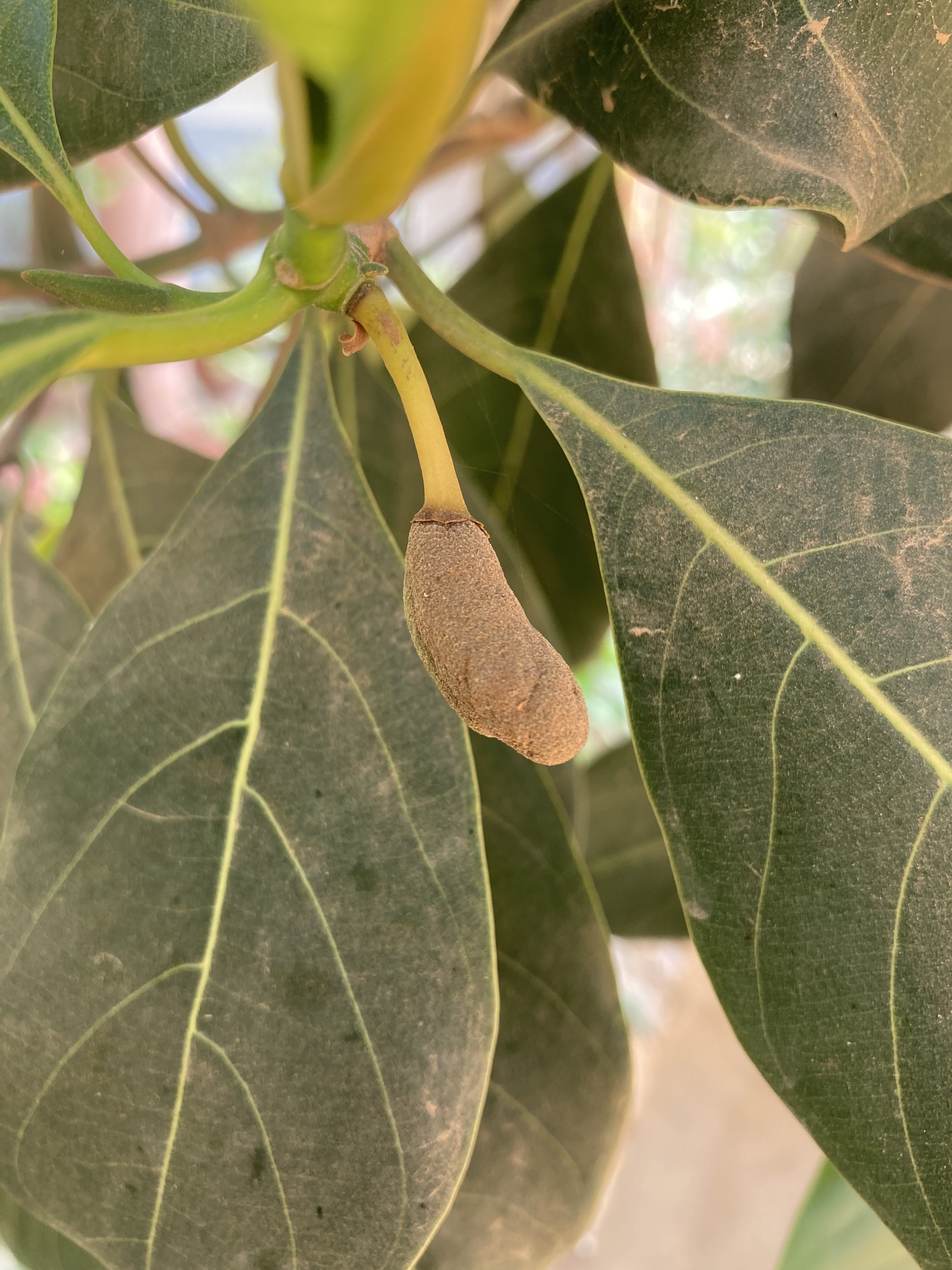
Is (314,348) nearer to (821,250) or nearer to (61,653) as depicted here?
(61,653)

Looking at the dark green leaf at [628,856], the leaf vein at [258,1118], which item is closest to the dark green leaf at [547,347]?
the dark green leaf at [628,856]

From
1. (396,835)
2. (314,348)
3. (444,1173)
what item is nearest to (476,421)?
(314,348)

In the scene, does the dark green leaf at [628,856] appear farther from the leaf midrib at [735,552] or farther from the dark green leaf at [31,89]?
the dark green leaf at [31,89]

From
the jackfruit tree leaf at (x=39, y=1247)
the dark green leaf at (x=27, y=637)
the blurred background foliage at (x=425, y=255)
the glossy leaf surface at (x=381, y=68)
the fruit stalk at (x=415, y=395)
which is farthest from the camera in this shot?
the blurred background foliage at (x=425, y=255)

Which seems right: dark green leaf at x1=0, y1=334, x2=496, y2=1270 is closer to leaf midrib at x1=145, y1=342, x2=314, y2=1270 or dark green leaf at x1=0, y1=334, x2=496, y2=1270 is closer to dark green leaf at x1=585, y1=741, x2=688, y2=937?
leaf midrib at x1=145, y1=342, x2=314, y2=1270

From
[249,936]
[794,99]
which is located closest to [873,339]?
[794,99]

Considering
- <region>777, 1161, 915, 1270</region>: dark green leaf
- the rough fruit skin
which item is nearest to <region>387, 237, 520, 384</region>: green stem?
the rough fruit skin

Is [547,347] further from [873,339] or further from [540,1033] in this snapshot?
[540,1033]
